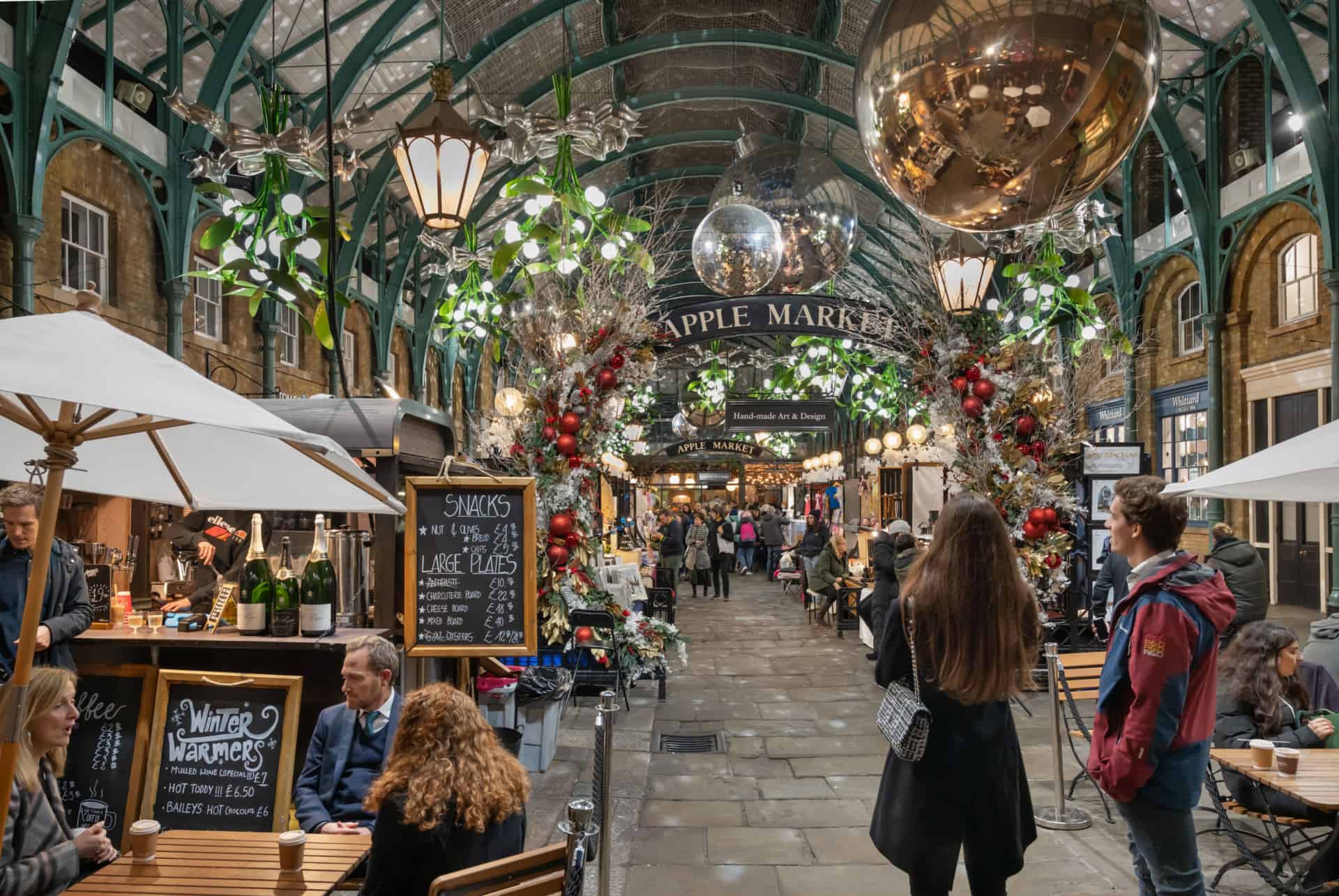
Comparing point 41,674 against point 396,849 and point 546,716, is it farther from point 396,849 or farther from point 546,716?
point 546,716

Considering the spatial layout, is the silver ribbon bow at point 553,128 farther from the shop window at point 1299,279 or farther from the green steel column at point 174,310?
the shop window at point 1299,279

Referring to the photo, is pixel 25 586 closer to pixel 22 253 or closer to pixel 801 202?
pixel 801 202

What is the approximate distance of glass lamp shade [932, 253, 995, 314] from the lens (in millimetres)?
6590

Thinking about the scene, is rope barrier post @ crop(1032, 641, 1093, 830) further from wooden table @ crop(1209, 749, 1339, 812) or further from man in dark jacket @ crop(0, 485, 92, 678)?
man in dark jacket @ crop(0, 485, 92, 678)

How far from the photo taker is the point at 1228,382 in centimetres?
1305

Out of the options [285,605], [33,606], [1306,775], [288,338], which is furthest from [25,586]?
[288,338]

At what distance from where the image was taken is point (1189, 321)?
47.5ft

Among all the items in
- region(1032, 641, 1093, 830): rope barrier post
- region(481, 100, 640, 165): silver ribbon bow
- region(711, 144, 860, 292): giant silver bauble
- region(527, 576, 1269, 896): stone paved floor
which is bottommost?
region(527, 576, 1269, 896): stone paved floor

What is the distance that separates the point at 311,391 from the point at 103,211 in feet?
16.0

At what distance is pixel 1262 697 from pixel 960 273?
3.51 metres

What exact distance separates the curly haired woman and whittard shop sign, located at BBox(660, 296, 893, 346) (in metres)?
5.44

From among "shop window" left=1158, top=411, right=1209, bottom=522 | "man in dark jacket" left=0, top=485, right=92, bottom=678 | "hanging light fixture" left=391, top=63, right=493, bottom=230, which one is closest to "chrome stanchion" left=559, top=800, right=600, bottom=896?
"man in dark jacket" left=0, top=485, right=92, bottom=678


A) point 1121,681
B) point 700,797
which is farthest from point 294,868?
point 700,797

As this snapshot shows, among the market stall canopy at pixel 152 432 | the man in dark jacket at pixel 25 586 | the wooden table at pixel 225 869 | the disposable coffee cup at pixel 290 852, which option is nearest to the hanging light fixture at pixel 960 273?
the market stall canopy at pixel 152 432
